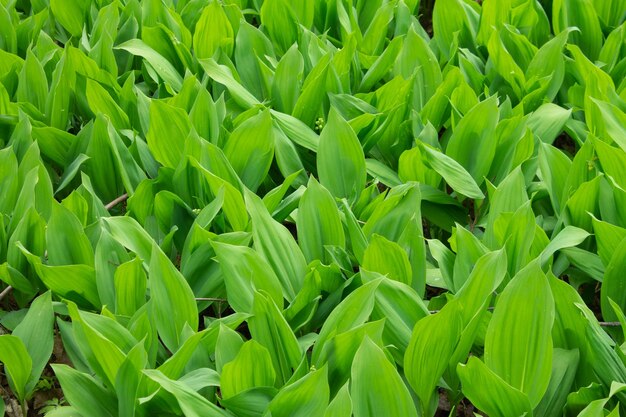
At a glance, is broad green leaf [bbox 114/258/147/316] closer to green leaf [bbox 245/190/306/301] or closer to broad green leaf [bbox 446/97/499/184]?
green leaf [bbox 245/190/306/301]

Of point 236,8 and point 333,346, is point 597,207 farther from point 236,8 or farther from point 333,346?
point 236,8

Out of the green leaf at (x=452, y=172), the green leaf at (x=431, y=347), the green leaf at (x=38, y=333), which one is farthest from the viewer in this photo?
the green leaf at (x=452, y=172)

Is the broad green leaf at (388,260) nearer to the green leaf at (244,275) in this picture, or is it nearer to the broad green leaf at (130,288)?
the green leaf at (244,275)

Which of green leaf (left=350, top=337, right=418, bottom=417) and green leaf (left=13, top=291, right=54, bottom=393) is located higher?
green leaf (left=350, top=337, right=418, bottom=417)

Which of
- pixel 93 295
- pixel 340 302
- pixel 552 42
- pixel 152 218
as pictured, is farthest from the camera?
pixel 552 42

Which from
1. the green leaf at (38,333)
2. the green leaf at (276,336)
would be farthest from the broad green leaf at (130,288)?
the green leaf at (276,336)

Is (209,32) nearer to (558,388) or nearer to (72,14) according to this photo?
(72,14)

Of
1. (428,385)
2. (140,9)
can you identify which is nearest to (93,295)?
(428,385)

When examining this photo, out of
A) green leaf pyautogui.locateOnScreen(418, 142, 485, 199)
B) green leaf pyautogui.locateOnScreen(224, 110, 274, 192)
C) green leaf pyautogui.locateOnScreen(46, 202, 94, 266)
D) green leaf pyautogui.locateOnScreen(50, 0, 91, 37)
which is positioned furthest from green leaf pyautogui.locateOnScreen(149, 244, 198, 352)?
green leaf pyautogui.locateOnScreen(50, 0, 91, 37)
